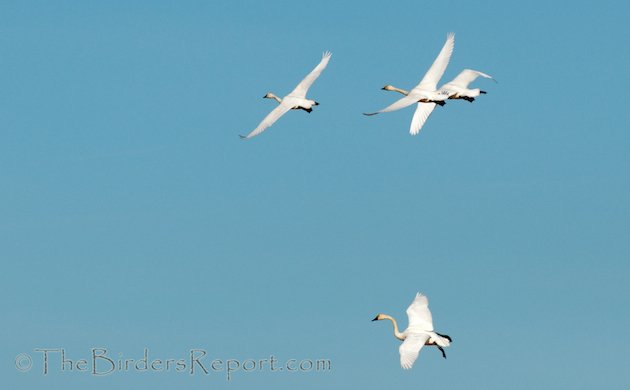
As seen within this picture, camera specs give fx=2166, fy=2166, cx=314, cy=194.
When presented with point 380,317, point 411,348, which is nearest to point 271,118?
point 380,317

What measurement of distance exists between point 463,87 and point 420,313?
48.1ft

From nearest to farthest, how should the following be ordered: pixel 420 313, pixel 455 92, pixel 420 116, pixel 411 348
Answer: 1. pixel 411 348
2. pixel 420 313
3. pixel 455 92
4. pixel 420 116

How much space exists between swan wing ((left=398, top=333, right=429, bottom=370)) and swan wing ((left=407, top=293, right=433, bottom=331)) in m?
1.88

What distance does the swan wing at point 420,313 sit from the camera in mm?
105375

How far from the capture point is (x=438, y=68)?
117875 mm

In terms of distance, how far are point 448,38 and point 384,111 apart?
12.1m

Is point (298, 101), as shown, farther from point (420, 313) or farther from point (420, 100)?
point (420, 313)

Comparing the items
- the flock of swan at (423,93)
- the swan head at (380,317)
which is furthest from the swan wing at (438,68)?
the swan head at (380,317)

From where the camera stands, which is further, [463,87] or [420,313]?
[463,87]

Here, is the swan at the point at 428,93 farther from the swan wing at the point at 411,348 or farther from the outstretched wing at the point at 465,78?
the swan wing at the point at 411,348

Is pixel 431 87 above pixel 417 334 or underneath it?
above

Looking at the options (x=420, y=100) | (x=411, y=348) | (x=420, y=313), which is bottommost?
(x=411, y=348)

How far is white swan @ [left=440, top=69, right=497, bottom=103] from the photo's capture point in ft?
373

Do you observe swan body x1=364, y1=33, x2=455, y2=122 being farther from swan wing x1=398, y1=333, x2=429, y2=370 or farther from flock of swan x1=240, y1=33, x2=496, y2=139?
swan wing x1=398, y1=333, x2=429, y2=370
